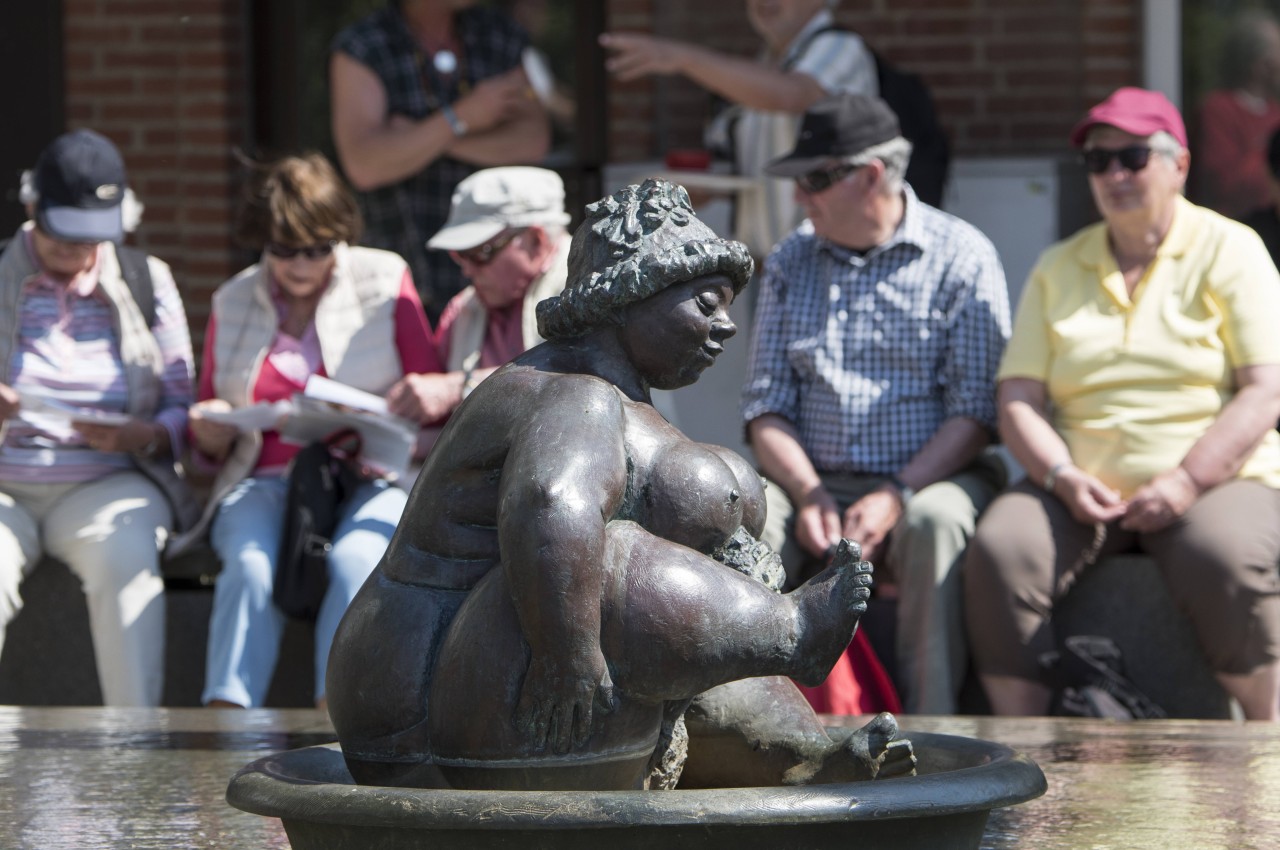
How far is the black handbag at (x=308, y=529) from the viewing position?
4715mm

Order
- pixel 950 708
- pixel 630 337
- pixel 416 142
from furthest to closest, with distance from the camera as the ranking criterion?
pixel 416 142, pixel 950 708, pixel 630 337

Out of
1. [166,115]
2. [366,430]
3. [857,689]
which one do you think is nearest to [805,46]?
[366,430]

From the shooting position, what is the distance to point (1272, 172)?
5469mm

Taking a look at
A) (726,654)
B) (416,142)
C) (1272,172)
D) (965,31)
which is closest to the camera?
(726,654)

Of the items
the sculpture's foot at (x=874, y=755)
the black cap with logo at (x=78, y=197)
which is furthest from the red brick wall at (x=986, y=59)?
the sculpture's foot at (x=874, y=755)

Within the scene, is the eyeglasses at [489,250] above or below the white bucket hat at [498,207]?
below

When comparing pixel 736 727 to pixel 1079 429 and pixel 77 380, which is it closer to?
pixel 1079 429

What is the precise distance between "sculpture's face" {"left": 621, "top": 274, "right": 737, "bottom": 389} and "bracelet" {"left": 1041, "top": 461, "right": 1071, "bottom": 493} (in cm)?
256

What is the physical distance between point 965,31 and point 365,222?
231 centimetres

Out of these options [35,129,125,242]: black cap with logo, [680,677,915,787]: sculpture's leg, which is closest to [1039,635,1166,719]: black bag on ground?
[680,677,915,787]: sculpture's leg

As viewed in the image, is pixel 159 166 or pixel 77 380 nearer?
pixel 77 380

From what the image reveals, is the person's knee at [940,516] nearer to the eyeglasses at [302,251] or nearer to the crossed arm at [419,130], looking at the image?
the eyeglasses at [302,251]

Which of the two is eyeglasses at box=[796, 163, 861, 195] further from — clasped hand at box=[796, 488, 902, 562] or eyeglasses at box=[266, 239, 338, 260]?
eyeglasses at box=[266, 239, 338, 260]

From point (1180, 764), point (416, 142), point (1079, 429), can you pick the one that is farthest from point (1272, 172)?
point (1180, 764)
